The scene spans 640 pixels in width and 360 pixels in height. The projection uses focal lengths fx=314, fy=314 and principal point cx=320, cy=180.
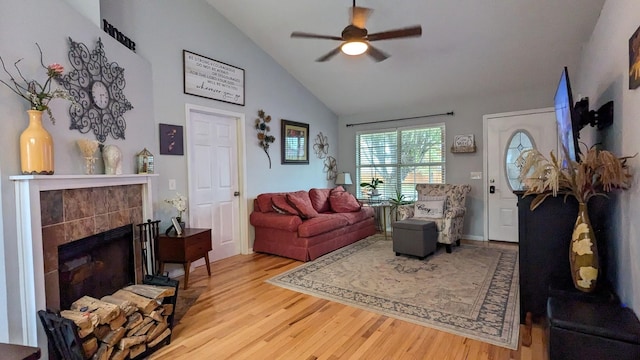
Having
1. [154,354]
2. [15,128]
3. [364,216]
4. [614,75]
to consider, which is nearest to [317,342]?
[154,354]

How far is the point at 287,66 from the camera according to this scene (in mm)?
5082

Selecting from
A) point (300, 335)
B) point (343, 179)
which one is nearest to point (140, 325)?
point (300, 335)

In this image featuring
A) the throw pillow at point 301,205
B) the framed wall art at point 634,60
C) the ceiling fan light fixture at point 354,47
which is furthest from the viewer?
the throw pillow at point 301,205

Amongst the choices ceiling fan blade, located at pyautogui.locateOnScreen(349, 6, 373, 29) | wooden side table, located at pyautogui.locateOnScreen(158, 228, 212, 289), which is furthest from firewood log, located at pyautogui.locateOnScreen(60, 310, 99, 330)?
ceiling fan blade, located at pyautogui.locateOnScreen(349, 6, 373, 29)

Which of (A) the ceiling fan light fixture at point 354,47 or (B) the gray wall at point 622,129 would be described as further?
(A) the ceiling fan light fixture at point 354,47

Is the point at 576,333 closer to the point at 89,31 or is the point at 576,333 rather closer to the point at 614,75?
the point at 614,75

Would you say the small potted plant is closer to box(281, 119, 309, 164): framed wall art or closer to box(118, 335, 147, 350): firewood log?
box(281, 119, 309, 164): framed wall art

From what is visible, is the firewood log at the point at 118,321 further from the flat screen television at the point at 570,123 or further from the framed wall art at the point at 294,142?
the framed wall art at the point at 294,142

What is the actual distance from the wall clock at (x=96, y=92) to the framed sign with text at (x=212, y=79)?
100 centimetres

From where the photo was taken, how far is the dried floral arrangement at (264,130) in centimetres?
470

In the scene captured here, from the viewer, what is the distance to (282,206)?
4379mm

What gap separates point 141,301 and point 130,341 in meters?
0.27

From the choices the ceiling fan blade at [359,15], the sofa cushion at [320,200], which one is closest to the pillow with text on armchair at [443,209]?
the sofa cushion at [320,200]

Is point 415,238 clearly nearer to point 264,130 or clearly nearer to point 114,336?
point 264,130
